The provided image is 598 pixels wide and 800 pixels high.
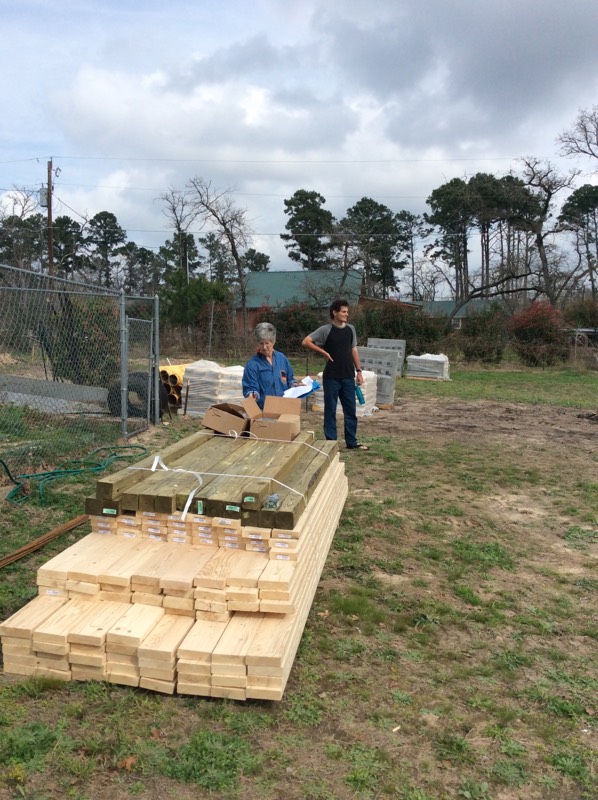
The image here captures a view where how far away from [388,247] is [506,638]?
42571 mm

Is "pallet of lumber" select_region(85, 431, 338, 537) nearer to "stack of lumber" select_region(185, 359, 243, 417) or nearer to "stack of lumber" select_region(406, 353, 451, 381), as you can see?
"stack of lumber" select_region(185, 359, 243, 417)

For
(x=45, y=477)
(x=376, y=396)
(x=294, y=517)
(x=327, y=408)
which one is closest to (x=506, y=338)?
(x=376, y=396)

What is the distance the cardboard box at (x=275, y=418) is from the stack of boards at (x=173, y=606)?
4.57 ft

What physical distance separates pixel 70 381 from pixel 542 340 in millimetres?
19352

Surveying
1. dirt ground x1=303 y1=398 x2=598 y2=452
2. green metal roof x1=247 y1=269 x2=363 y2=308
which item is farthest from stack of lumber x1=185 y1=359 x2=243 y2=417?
green metal roof x1=247 y1=269 x2=363 y2=308

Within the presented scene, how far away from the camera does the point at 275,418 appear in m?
5.08

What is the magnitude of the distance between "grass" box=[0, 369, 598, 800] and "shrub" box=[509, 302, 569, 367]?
Result: 66.3 feet

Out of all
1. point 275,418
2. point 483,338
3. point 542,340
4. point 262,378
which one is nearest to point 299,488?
point 275,418

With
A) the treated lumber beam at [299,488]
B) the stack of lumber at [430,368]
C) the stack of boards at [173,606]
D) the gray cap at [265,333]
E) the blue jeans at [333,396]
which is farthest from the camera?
the stack of lumber at [430,368]

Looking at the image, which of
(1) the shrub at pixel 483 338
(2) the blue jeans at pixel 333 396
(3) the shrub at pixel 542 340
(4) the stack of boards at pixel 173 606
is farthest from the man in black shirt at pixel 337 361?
(3) the shrub at pixel 542 340

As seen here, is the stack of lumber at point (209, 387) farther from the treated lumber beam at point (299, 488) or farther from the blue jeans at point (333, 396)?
the treated lumber beam at point (299, 488)

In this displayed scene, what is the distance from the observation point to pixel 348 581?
4164 millimetres

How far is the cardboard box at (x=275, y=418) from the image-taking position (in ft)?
15.9

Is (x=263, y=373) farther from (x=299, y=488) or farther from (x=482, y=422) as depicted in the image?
(x=482, y=422)
